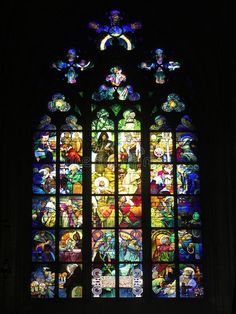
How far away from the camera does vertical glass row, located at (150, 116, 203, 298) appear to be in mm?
11586

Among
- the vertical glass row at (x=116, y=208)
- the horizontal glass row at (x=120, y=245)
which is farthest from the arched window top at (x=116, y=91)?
the horizontal glass row at (x=120, y=245)

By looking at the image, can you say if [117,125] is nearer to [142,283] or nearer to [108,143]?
[108,143]

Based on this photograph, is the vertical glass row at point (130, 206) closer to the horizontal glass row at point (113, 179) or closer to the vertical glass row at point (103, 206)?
the horizontal glass row at point (113, 179)

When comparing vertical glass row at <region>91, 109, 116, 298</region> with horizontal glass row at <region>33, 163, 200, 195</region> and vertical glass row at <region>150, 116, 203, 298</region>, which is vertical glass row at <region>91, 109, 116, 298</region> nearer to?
horizontal glass row at <region>33, 163, 200, 195</region>

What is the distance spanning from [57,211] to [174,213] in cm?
184

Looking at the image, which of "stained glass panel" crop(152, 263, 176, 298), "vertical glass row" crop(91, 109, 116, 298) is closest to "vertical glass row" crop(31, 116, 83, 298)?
"vertical glass row" crop(91, 109, 116, 298)

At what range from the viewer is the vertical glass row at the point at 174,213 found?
11.6 m

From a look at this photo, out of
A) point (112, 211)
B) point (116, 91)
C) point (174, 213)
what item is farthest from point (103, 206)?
point (116, 91)

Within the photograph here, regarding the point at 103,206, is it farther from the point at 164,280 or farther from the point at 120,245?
the point at 164,280

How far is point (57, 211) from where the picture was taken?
11.8m

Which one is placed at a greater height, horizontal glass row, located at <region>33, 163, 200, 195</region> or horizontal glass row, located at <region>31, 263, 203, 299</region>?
horizontal glass row, located at <region>33, 163, 200, 195</region>

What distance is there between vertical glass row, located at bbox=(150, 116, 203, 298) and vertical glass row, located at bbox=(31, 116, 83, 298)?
1.19 meters

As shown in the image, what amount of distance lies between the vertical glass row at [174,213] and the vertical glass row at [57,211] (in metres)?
1.19

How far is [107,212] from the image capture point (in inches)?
465
